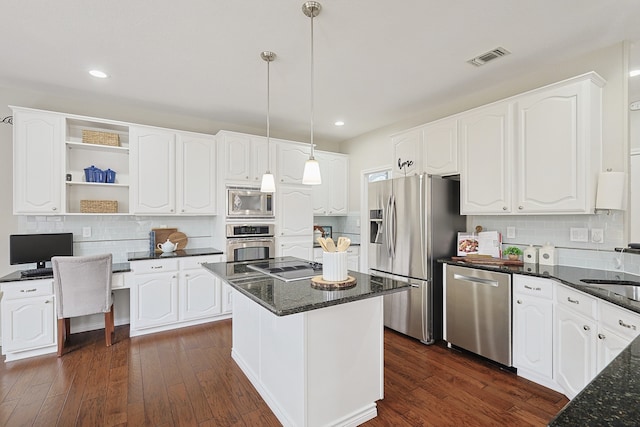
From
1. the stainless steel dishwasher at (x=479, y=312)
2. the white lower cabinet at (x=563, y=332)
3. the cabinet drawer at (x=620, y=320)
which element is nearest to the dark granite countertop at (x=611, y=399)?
the cabinet drawer at (x=620, y=320)

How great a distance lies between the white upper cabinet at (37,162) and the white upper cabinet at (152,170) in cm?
69

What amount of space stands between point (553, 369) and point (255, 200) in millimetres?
3540

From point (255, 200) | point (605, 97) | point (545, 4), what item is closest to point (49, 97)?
point (255, 200)

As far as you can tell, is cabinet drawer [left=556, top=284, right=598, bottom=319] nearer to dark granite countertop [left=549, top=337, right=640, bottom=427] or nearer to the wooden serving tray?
dark granite countertop [left=549, top=337, right=640, bottom=427]

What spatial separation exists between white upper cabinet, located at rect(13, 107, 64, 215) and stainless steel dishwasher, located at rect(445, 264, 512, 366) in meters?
4.20

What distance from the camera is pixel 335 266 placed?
201cm

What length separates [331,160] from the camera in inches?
209

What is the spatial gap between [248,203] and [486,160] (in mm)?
2867

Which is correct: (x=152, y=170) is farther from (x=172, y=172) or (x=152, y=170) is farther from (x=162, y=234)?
(x=162, y=234)

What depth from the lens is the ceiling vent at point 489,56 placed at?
2607 millimetres

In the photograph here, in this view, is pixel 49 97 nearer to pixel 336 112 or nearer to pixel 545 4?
pixel 336 112

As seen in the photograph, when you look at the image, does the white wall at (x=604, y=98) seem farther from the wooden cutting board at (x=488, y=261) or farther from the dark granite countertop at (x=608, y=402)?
the dark granite countertop at (x=608, y=402)

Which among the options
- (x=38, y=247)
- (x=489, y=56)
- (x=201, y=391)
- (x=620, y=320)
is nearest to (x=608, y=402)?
(x=620, y=320)

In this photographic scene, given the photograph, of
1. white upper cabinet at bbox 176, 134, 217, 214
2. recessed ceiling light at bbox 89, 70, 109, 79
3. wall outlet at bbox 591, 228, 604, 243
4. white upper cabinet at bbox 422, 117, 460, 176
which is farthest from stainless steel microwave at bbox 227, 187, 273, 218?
wall outlet at bbox 591, 228, 604, 243
